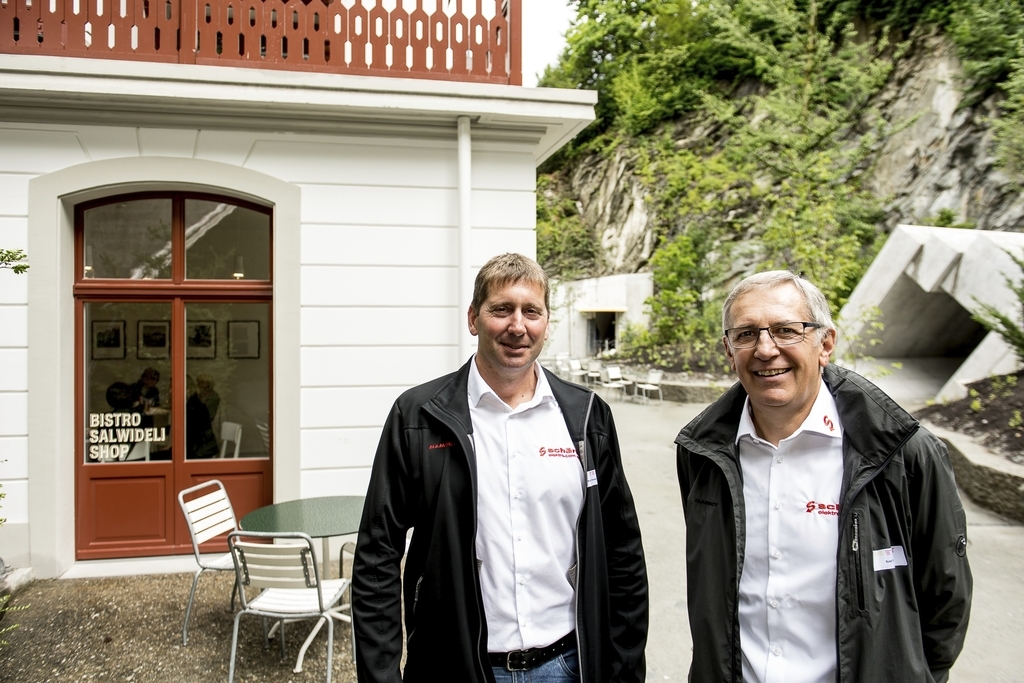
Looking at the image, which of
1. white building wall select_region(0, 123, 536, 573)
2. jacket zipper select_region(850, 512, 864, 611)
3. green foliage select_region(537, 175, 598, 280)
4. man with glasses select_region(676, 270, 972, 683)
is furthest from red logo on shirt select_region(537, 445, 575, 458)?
green foliage select_region(537, 175, 598, 280)

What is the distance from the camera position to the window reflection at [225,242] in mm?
5789

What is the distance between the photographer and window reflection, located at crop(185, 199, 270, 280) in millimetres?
5789

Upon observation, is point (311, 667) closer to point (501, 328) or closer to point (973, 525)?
point (501, 328)

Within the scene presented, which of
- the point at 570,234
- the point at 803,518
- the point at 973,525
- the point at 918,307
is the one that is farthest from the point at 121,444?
the point at 570,234

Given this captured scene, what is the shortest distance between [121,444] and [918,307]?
41.3 ft

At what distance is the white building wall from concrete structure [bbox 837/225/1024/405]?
703cm

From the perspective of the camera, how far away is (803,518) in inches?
70.8

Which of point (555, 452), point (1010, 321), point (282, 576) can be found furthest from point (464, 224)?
point (1010, 321)

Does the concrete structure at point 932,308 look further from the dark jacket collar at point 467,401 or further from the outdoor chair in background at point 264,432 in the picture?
the dark jacket collar at point 467,401

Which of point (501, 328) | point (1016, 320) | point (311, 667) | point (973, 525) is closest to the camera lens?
point (501, 328)

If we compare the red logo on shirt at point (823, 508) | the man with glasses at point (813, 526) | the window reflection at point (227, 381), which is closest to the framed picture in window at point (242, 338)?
the window reflection at point (227, 381)

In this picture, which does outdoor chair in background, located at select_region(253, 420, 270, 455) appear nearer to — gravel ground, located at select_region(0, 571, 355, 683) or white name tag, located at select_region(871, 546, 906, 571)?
gravel ground, located at select_region(0, 571, 355, 683)

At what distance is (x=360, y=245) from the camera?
18.7 feet

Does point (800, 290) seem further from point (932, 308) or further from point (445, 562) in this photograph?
point (932, 308)
